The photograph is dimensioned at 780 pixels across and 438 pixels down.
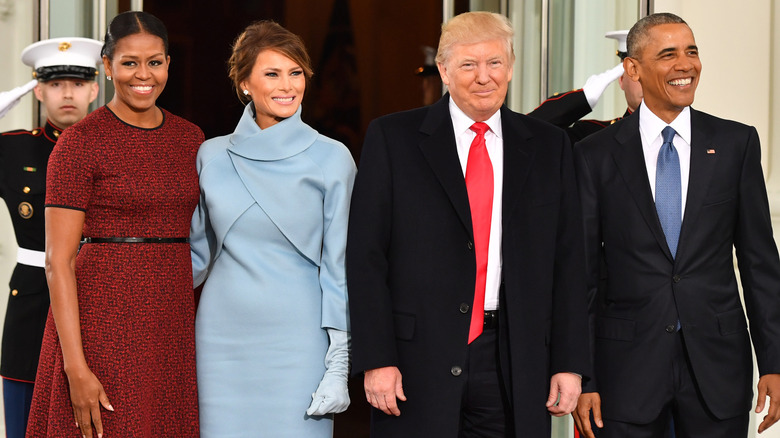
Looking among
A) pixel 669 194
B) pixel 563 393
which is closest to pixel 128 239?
pixel 563 393

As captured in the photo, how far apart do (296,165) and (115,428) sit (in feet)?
2.42

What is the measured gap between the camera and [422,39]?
4.18 metres

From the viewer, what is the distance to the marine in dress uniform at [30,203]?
295 cm

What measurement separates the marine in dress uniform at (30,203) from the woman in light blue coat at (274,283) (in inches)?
36.6

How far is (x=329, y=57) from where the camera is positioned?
4098 mm

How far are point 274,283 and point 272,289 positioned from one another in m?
0.02

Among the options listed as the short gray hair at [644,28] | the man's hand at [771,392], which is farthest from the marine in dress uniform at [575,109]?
the man's hand at [771,392]

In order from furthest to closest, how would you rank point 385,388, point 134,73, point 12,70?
1. point 12,70
2. point 134,73
3. point 385,388

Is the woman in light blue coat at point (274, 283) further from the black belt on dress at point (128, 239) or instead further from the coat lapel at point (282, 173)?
the black belt on dress at point (128, 239)

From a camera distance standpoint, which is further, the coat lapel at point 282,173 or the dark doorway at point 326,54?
the dark doorway at point 326,54

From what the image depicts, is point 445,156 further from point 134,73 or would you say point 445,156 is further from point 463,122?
point 134,73

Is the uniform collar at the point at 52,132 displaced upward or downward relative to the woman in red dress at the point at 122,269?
upward

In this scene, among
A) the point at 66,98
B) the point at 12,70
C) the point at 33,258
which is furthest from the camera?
the point at 12,70

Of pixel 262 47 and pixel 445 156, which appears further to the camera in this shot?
pixel 262 47
